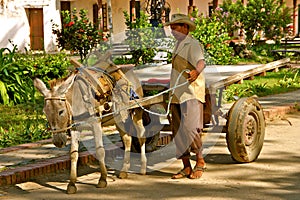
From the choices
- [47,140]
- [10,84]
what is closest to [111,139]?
[47,140]

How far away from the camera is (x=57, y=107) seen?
20.5 feet

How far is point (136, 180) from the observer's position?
7.04 meters

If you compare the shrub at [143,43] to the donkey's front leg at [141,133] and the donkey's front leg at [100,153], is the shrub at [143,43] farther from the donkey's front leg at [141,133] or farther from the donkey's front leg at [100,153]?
the donkey's front leg at [100,153]

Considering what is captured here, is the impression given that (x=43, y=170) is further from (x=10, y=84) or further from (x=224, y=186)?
(x=10, y=84)

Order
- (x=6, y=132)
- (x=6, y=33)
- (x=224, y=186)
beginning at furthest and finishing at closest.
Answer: (x=6, y=33) < (x=6, y=132) < (x=224, y=186)

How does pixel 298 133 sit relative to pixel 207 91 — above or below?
below

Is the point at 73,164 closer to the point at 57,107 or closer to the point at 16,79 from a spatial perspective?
the point at 57,107

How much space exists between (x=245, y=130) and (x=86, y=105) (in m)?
1.95

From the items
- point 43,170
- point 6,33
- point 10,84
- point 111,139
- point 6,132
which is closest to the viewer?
point 43,170

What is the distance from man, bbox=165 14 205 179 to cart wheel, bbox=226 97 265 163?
0.48m

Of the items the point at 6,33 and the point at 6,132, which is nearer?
the point at 6,132

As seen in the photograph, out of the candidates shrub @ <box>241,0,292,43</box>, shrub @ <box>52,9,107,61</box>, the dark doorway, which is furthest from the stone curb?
the dark doorway

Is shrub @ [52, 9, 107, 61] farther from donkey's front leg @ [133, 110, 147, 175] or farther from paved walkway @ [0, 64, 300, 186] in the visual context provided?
donkey's front leg @ [133, 110, 147, 175]

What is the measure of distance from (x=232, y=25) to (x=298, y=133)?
48.6 feet
